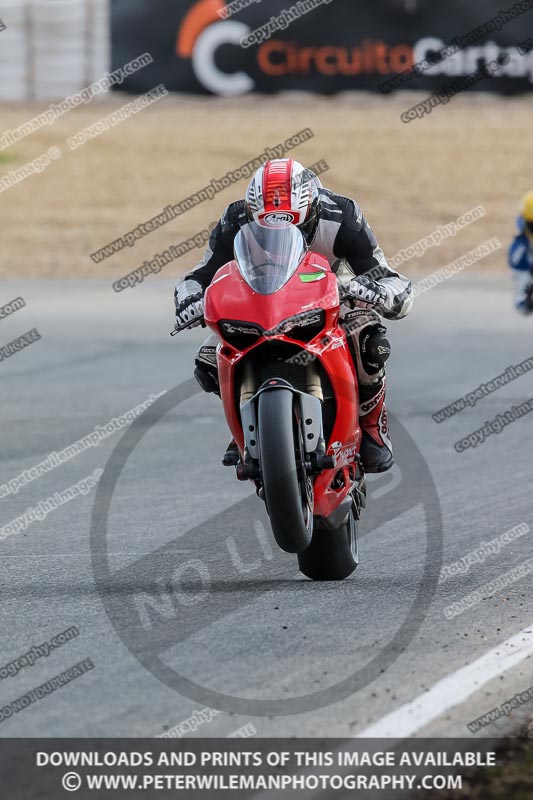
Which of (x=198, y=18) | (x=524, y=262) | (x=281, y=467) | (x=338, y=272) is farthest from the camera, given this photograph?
(x=198, y=18)

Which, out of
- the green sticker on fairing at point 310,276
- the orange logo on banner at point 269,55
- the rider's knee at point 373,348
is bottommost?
the orange logo on banner at point 269,55

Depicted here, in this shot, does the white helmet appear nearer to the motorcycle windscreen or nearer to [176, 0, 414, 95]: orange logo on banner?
the motorcycle windscreen

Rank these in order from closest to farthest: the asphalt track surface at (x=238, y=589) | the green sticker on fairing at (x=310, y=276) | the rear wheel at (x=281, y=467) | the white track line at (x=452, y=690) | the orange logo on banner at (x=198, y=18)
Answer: the white track line at (x=452, y=690) < the asphalt track surface at (x=238, y=589) < the rear wheel at (x=281, y=467) < the green sticker on fairing at (x=310, y=276) < the orange logo on banner at (x=198, y=18)

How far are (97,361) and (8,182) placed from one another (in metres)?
13.7

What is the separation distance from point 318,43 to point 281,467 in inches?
772

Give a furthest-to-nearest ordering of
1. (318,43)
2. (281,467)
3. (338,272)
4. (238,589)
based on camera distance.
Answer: (318,43) < (338,272) < (238,589) < (281,467)

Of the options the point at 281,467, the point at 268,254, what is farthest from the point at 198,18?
the point at 281,467

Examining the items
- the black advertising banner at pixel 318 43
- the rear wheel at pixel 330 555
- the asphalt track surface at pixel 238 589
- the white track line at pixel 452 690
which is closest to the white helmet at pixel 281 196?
the rear wheel at pixel 330 555

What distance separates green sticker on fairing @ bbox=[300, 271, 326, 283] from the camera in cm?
575

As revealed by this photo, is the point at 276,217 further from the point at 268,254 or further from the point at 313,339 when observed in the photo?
the point at 313,339

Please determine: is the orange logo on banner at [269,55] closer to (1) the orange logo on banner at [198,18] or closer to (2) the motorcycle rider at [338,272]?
(1) the orange logo on banner at [198,18]

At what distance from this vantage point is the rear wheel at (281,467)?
17.7ft

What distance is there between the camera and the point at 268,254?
19.0ft

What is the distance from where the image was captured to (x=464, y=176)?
88.2 feet
